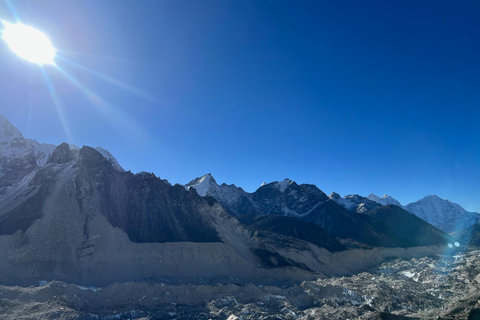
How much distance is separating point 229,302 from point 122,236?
26388 mm

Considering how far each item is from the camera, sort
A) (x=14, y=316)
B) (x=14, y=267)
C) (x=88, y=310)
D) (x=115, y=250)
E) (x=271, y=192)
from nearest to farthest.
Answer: (x=14, y=316), (x=88, y=310), (x=14, y=267), (x=115, y=250), (x=271, y=192)

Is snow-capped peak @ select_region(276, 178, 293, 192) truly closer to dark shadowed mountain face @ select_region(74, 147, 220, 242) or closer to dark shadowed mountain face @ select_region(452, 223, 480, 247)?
dark shadowed mountain face @ select_region(452, 223, 480, 247)

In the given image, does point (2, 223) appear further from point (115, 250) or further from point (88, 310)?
point (88, 310)

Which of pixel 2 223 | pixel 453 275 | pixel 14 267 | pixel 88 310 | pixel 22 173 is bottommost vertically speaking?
pixel 453 275

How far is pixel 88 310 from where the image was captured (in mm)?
33125

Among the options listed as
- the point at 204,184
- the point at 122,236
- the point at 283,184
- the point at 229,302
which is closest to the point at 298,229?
the point at 122,236

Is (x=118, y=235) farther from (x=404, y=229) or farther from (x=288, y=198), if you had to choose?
(x=404, y=229)

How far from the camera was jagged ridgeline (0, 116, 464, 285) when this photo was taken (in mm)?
46906

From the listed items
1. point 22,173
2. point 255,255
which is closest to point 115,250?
point 255,255

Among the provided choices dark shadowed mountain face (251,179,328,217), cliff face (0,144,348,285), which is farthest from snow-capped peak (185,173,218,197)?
cliff face (0,144,348,285)

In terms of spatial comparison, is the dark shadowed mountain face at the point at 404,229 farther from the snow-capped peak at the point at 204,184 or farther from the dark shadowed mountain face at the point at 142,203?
the dark shadowed mountain face at the point at 142,203

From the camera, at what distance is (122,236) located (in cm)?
5366

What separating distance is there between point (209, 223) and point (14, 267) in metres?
35.6

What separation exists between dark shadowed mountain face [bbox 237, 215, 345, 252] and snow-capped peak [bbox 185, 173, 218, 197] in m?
50.2
